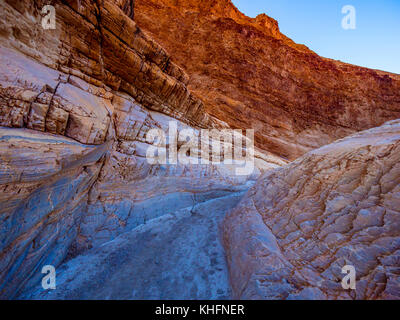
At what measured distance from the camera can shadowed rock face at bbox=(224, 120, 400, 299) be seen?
2074 mm

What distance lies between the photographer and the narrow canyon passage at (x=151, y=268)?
3.00 m

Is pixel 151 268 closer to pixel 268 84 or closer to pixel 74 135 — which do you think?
pixel 74 135

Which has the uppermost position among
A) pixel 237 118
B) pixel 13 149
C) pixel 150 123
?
pixel 237 118

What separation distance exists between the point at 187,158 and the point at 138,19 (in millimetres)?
19507

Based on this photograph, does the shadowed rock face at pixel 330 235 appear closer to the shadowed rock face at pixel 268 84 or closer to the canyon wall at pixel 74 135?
the canyon wall at pixel 74 135

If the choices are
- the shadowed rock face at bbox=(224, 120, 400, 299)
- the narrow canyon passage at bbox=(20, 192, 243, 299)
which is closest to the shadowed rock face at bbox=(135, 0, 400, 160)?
the shadowed rock face at bbox=(224, 120, 400, 299)

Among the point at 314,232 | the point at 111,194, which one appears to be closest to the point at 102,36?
the point at 111,194

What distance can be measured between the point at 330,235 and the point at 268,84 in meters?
18.8

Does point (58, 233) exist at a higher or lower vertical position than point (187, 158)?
lower

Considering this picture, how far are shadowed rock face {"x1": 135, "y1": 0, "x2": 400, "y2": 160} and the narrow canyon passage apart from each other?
13.4 meters

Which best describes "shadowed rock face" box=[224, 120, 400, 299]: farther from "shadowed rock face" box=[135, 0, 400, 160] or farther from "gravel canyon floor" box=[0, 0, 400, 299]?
"shadowed rock face" box=[135, 0, 400, 160]

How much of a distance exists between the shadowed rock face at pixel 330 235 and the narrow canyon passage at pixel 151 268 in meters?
0.61
